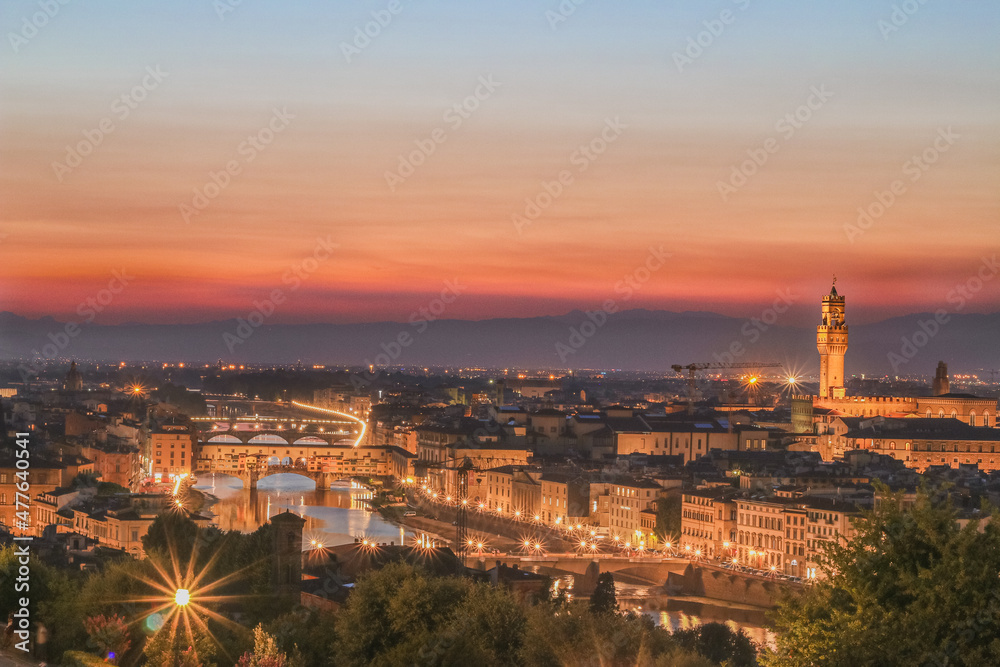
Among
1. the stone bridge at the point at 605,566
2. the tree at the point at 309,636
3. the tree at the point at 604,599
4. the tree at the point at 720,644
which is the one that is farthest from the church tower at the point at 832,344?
the tree at the point at 309,636

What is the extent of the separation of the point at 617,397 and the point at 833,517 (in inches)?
2286

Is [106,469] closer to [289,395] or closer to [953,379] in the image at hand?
[289,395]

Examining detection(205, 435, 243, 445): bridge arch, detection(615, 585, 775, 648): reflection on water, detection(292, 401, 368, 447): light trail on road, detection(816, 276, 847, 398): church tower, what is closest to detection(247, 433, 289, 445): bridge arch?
detection(205, 435, 243, 445): bridge arch

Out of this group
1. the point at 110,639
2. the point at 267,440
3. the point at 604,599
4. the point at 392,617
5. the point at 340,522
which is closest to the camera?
the point at 110,639

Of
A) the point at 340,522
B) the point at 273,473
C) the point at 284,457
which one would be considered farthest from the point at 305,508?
the point at 284,457

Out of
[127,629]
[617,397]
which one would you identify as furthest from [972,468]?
[617,397]

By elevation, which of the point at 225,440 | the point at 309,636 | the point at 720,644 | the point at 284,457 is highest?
the point at 225,440

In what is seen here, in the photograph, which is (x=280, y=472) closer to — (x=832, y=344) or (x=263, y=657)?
(x=832, y=344)

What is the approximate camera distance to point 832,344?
43250 millimetres

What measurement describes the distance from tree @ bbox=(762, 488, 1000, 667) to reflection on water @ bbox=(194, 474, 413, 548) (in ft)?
55.5

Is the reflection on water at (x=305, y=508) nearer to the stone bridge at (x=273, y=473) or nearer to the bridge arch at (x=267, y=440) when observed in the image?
the stone bridge at (x=273, y=473)

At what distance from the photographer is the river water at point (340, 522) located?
21.1 metres

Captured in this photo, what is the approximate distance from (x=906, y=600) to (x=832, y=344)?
35503 millimetres

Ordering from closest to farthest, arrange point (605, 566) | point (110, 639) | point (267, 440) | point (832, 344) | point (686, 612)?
point (110, 639) < point (686, 612) < point (605, 566) < point (832, 344) < point (267, 440)
